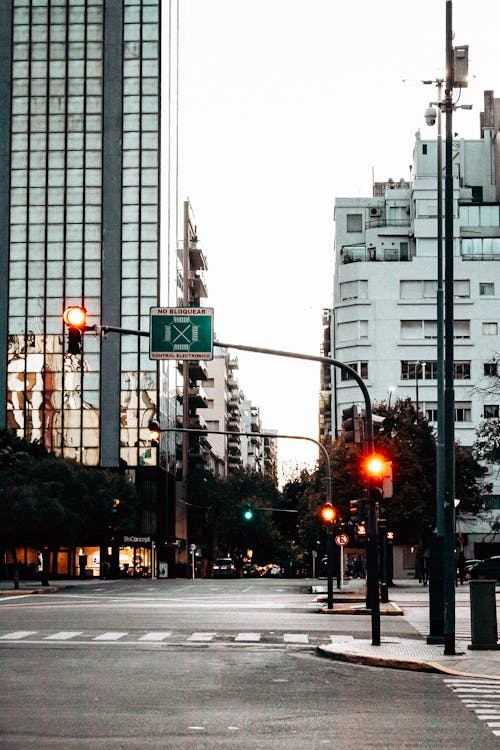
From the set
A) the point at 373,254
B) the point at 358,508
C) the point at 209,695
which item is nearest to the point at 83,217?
the point at 373,254

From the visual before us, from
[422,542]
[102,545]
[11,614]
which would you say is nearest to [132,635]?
[11,614]

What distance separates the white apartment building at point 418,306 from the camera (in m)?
93.7

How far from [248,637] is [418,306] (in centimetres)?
7249

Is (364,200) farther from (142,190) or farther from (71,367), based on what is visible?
(71,367)

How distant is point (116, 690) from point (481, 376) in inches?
3185

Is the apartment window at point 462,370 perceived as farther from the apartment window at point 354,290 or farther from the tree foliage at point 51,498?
the tree foliage at point 51,498

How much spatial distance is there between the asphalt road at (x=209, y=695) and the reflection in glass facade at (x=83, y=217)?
65018 millimetres

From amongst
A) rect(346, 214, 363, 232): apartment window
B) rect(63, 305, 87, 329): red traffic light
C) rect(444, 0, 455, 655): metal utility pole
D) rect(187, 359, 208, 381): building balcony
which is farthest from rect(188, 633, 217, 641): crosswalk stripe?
rect(187, 359, 208, 381): building balcony

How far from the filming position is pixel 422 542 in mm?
68500

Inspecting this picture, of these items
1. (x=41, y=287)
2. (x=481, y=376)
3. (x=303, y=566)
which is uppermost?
(x=41, y=287)

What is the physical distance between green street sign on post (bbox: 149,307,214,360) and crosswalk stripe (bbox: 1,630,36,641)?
20.5 ft

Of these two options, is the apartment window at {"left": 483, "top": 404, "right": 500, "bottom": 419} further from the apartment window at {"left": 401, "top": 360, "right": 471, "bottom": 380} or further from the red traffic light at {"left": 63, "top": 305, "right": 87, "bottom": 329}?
the red traffic light at {"left": 63, "top": 305, "right": 87, "bottom": 329}

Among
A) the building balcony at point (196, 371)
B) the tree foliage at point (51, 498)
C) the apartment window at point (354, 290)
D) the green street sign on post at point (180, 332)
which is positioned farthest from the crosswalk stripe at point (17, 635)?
the building balcony at point (196, 371)

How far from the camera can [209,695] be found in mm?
14109
